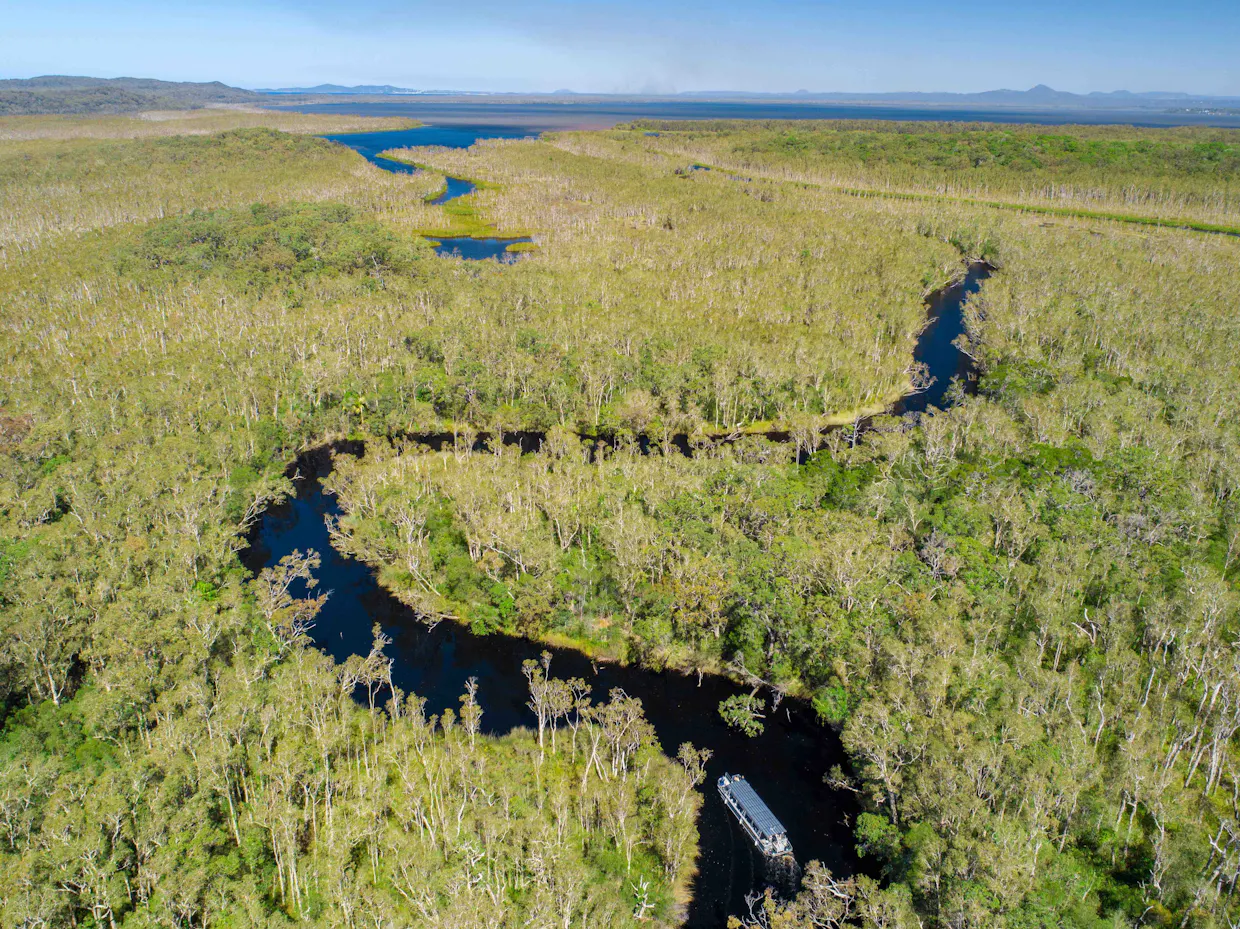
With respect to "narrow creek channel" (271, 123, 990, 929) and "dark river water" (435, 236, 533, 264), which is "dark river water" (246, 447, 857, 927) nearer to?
"narrow creek channel" (271, 123, 990, 929)

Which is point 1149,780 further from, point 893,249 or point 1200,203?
point 1200,203

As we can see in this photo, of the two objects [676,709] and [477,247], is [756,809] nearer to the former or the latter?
[676,709]

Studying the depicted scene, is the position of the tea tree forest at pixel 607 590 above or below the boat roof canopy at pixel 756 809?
above

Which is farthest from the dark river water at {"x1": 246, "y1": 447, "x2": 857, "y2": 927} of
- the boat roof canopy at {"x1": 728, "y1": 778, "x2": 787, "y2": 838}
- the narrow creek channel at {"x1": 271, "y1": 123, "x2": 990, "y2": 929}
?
the boat roof canopy at {"x1": 728, "y1": 778, "x2": 787, "y2": 838}

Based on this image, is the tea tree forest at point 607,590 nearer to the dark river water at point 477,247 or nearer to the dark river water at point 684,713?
the dark river water at point 684,713

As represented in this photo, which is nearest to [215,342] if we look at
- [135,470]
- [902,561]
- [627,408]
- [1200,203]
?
[135,470]

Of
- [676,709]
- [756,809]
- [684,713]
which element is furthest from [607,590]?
[756,809]

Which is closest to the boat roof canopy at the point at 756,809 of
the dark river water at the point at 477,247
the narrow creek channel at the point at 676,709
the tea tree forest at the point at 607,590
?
the narrow creek channel at the point at 676,709
